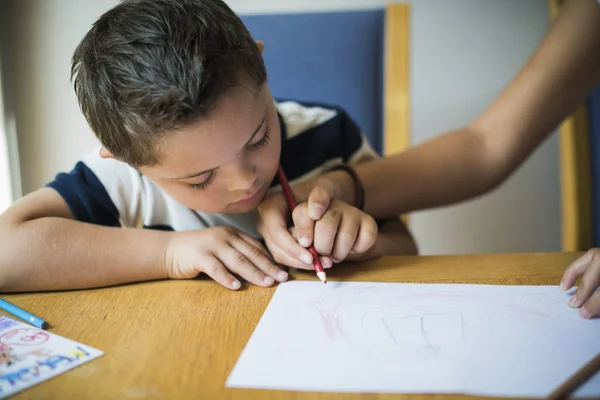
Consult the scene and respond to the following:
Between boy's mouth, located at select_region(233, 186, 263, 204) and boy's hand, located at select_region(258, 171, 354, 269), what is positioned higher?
boy's mouth, located at select_region(233, 186, 263, 204)

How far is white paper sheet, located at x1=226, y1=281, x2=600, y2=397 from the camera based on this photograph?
30 centimetres

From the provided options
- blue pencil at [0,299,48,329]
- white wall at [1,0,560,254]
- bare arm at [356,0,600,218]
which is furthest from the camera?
white wall at [1,0,560,254]

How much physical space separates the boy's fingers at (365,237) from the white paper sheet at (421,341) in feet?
0.16

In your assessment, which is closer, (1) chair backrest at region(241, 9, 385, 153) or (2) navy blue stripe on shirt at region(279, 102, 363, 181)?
(2) navy blue stripe on shirt at region(279, 102, 363, 181)

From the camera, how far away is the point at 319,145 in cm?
78

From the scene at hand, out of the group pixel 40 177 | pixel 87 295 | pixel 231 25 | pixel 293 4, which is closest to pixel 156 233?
pixel 87 295

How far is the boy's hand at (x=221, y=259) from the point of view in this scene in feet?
1.59

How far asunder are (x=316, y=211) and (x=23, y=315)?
0.28 m

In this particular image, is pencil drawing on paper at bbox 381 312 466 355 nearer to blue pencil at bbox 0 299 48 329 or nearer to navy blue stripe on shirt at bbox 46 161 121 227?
blue pencil at bbox 0 299 48 329

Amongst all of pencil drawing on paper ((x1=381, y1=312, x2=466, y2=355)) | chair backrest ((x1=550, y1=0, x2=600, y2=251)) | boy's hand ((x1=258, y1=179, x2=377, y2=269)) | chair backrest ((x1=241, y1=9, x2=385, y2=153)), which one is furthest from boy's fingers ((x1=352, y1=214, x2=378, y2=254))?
chair backrest ((x1=550, y1=0, x2=600, y2=251))

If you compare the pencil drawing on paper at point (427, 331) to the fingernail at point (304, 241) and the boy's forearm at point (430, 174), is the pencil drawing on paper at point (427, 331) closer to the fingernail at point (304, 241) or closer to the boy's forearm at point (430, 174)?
the fingernail at point (304, 241)

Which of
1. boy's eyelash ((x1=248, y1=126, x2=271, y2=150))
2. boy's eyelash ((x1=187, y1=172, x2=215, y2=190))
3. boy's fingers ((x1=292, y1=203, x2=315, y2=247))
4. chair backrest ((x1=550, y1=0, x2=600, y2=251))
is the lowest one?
chair backrest ((x1=550, y1=0, x2=600, y2=251))

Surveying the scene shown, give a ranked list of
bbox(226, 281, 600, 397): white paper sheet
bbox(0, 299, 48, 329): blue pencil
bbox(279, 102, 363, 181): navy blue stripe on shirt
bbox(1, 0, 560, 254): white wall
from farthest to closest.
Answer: bbox(1, 0, 560, 254): white wall → bbox(279, 102, 363, 181): navy blue stripe on shirt → bbox(0, 299, 48, 329): blue pencil → bbox(226, 281, 600, 397): white paper sheet

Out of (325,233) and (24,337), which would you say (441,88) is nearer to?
(325,233)
